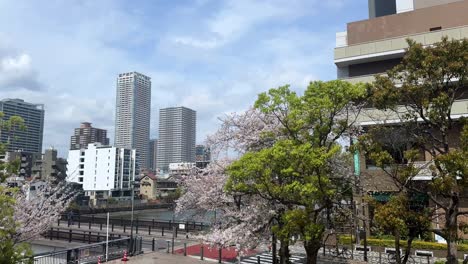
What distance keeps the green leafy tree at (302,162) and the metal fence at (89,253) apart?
11791mm

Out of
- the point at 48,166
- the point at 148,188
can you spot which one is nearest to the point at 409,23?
the point at 48,166

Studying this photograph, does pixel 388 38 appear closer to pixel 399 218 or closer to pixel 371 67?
pixel 371 67

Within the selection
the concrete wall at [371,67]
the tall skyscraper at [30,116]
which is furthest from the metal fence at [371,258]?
the tall skyscraper at [30,116]

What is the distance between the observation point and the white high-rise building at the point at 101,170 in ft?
371

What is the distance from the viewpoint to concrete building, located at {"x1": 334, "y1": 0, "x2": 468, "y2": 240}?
26234 millimetres

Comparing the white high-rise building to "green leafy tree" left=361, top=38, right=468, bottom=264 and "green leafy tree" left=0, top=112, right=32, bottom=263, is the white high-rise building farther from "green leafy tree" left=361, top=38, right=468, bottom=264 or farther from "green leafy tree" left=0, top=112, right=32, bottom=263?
"green leafy tree" left=0, top=112, right=32, bottom=263

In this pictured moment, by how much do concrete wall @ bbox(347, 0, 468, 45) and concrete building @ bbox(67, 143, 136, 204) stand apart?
3538 inches

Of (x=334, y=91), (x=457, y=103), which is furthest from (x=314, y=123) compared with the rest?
(x=457, y=103)

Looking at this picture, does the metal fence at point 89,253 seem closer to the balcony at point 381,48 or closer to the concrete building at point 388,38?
the concrete building at point 388,38

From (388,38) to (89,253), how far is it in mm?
25729

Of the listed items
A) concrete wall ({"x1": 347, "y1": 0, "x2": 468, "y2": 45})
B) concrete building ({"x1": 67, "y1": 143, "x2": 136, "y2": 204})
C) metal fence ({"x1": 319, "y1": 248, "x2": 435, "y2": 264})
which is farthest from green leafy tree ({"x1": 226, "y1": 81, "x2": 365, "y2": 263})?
concrete building ({"x1": 67, "y1": 143, "x2": 136, "y2": 204})

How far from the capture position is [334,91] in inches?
586

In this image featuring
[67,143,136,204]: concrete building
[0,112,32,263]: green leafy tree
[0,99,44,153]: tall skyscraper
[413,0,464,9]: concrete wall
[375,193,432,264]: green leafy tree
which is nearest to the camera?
[0,112,32,263]: green leafy tree

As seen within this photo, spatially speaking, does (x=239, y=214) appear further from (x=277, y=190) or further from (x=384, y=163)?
(x=384, y=163)
